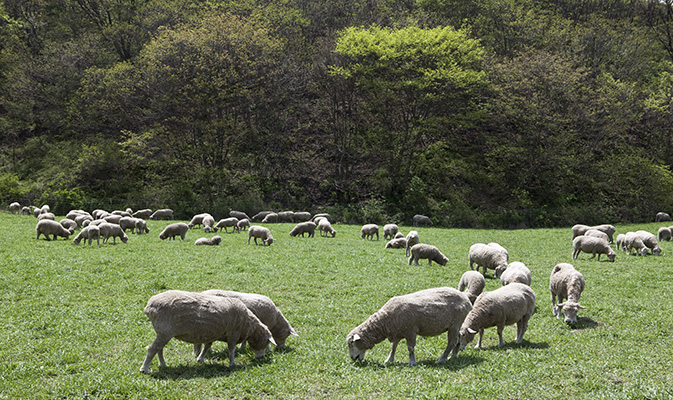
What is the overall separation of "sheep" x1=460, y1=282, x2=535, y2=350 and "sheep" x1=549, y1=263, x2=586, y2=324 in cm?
171

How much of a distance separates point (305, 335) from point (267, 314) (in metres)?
1.36

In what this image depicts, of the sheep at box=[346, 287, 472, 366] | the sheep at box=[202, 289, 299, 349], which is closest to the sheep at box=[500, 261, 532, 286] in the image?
the sheep at box=[346, 287, 472, 366]

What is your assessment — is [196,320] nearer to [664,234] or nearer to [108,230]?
[108,230]

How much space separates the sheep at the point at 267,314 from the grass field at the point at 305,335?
0.31 m

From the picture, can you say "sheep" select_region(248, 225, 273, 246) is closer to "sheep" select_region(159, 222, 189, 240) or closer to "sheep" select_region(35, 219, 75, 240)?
"sheep" select_region(159, 222, 189, 240)

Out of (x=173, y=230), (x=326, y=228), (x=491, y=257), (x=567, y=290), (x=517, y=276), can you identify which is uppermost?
(x=517, y=276)

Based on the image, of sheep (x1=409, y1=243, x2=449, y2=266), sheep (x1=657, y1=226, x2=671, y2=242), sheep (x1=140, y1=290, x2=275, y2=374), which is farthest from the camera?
sheep (x1=657, y1=226, x2=671, y2=242)

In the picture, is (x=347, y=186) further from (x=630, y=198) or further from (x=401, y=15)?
(x=630, y=198)

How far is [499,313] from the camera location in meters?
9.80

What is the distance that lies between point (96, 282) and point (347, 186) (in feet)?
107

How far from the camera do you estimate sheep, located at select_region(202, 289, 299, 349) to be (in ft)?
31.3

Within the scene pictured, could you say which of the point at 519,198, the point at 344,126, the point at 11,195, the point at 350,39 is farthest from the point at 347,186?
the point at 11,195

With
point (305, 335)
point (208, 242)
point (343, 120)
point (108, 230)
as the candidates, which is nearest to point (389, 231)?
point (208, 242)

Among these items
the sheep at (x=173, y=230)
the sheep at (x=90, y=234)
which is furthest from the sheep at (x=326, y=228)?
the sheep at (x=90, y=234)
